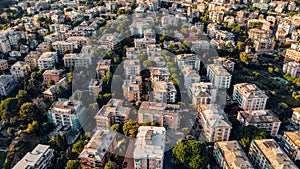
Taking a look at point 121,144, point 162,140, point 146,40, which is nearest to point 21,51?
point 146,40

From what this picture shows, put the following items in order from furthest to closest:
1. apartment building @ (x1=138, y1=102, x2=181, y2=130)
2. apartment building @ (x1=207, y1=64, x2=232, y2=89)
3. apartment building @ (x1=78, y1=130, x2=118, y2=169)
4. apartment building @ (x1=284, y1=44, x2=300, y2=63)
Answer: apartment building @ (x1=284, y1=44, x2=300, y2=63), apartment building @ (x1=207, y1=64, x2=232, y2=89), apartment building @ (x1=138, y1=102, x2=181, y2=130), apartment building @ (x1=78, y1=130, x2=118, y2=169)

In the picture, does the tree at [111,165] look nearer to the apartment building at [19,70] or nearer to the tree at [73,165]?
the tree at [73,165]

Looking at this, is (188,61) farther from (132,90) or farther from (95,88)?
(95,88)

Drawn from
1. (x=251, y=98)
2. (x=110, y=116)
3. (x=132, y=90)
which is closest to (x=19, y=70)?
(x=132, y=90)

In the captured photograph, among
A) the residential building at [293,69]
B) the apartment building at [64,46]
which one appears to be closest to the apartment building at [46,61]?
the apartment building at [64,46]

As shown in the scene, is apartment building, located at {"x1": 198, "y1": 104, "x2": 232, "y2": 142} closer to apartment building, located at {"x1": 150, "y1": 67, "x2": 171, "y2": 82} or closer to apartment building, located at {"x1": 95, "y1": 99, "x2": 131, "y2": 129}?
apartment building, located at {"x1": 95, "y1": 99, "x2": 131, "y2": 129}

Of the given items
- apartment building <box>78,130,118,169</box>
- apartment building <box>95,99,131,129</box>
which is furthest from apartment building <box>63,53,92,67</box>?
apartment building <box>78,130,118,169</box>
